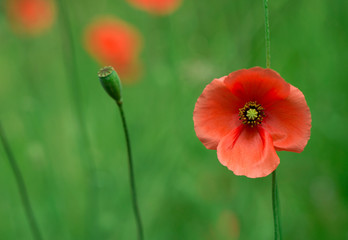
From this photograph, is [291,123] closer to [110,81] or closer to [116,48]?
[110,81]

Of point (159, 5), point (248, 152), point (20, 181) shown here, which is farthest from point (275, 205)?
point (159, 5)

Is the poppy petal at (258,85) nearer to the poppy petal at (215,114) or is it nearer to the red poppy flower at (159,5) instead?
the poppy petal at (215,114)

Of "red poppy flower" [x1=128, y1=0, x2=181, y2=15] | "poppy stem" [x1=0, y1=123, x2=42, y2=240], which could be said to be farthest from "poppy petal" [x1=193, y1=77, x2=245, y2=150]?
"red poppy flower" [x1=128, y1=0, x2=181, y2=15]

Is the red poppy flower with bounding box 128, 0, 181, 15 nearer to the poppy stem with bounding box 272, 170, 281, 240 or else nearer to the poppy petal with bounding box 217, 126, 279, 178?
the poppy petal with bounding box 217, 126, 279, 178

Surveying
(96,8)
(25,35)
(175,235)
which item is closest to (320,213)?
(175,235)

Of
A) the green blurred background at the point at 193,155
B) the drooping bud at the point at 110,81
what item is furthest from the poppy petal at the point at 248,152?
the green blurred background at the point at 193,155

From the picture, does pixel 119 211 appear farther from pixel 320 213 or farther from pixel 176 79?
pixel 320 213

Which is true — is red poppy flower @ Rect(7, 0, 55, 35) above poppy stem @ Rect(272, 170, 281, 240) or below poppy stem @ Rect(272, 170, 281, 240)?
above
